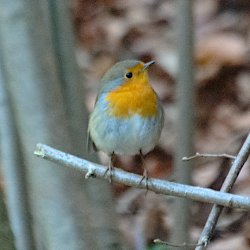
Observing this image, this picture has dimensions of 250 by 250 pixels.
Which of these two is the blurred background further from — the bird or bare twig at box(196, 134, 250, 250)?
bare twig at box(196, 134, 250, 250)

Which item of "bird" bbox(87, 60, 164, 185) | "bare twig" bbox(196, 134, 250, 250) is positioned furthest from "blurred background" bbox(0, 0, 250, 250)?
"bare twig" bbox(196, 134, 250, 250)

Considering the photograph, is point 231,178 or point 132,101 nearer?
point 231,178

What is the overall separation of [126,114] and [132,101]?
0.13ft

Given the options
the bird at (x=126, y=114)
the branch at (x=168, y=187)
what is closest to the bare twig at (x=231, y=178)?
the branch at (x=168, y=187)

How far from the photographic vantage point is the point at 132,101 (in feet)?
8.07

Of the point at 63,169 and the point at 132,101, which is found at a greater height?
the point at 132,101

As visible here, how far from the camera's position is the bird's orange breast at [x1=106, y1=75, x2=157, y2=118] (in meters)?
2.45

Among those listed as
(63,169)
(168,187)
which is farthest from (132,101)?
(168,187)

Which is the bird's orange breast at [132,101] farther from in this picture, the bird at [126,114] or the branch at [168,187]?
the branch at [168,187]

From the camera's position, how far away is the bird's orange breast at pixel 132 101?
96.4 inches

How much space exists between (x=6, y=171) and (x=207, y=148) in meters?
2.38

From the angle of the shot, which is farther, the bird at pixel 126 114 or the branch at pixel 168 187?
the bird at pixel 126 114

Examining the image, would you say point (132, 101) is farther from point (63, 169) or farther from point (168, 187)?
point (168, 187)

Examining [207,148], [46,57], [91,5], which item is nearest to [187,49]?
[46,57]
